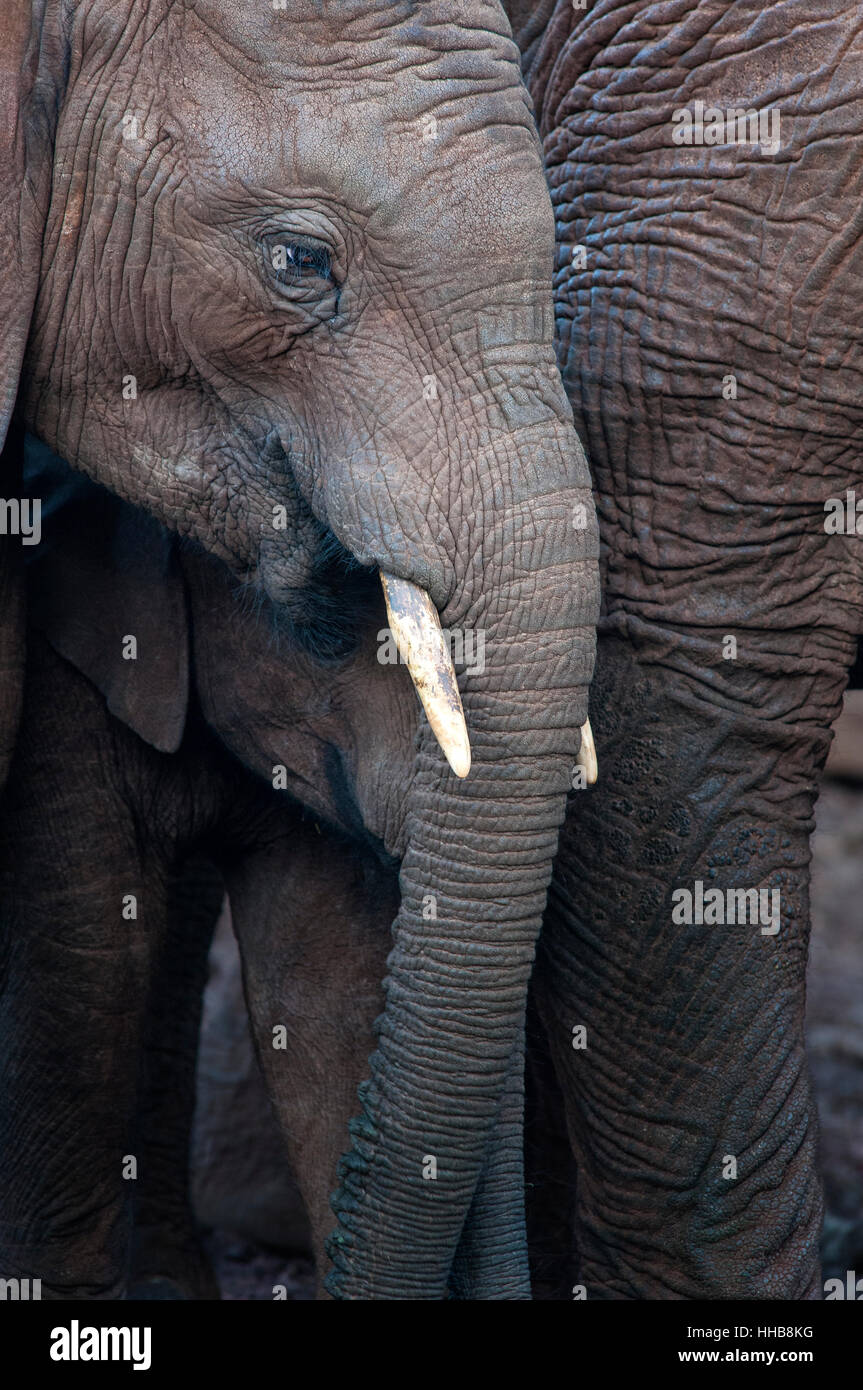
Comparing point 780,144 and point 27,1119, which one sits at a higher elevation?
point 780,144

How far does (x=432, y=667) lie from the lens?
2.51m

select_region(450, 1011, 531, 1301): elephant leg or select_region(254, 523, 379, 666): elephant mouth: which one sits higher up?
select_region(254, 523, 379, 666): elephant mouth

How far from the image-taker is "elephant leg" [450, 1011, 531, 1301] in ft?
9.70

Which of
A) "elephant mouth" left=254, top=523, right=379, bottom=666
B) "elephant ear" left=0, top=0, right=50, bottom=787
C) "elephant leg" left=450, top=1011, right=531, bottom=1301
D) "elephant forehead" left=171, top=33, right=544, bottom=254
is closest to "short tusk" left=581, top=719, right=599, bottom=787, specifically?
"elephant mouth" left=254, top=523, right=379, bottom=666

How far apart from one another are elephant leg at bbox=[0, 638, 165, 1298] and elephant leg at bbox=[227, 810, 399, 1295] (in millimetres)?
213

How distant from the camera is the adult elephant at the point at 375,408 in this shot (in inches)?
99.5

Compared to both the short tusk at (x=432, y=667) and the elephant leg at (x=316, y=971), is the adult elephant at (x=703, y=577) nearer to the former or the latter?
the elephant leg at (x=316, y=971)

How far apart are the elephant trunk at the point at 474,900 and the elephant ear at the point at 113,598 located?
23.7 inches

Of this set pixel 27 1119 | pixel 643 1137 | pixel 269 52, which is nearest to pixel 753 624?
pixel 643 1137

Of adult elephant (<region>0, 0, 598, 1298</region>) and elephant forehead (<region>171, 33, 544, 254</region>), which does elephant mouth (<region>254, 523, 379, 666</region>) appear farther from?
elephant forehead (<region>171, 33, 544, 254</region>)

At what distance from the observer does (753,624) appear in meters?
3.04

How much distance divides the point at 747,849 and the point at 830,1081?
9.26 feet

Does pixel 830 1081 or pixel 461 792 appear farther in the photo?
pixel 830 1081

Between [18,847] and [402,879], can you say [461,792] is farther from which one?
[18,847]
